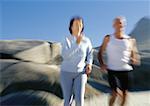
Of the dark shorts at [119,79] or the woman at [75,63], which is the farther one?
the dark shorts at [119,79]

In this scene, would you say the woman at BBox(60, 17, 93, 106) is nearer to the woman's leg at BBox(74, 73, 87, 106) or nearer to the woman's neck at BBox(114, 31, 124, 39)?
the woman's leg at BBox(74, 73, 87, 106)

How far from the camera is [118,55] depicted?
5410 millimetres

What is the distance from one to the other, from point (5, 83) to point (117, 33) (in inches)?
113

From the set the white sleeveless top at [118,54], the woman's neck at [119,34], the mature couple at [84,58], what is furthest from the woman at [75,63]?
the woman's neck at [119,34]

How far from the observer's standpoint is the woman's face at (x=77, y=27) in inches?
205

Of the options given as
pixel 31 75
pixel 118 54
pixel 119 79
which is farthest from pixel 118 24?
pixel 31 75

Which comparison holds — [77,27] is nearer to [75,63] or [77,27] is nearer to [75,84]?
[75,63]

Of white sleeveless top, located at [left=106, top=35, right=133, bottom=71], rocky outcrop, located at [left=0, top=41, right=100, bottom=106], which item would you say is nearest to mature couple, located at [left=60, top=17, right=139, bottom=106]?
white sleeveless top, located at [left=106, top=35, right=133, bottom=71]

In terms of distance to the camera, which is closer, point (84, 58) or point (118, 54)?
point (84, 58)

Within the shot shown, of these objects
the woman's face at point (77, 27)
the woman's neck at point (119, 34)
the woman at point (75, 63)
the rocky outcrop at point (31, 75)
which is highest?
the woman's face at point (77, 27)

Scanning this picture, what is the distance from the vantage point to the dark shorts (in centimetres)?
543

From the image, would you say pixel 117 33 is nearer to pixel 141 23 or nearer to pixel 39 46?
pixel 39 46

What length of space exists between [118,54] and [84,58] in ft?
1.51

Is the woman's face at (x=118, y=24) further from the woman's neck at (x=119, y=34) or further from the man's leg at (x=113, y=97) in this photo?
the man's leg at (x=113, y=97)
